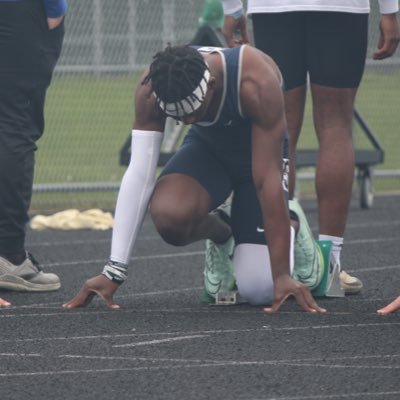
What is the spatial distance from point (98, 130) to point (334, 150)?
37.4 feet

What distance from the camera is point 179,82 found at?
5.10 meters

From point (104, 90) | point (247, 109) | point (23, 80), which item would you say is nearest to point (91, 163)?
point (104, 90)

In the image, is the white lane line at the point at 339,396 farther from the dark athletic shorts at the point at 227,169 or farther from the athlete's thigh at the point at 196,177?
the dark athletic shorts at the point at 227,169

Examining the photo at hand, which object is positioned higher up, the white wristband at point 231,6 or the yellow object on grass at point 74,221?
the white wristband at point 231,6

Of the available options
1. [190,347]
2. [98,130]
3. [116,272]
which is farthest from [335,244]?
[98,130]

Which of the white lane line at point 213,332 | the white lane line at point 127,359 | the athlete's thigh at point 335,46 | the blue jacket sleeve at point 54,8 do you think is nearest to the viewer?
the white lane line at point 127,359

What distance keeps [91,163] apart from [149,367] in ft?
27.8

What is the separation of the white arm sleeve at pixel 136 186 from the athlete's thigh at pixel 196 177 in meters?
0.16

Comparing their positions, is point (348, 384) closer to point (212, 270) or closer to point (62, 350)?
point (62, 350)

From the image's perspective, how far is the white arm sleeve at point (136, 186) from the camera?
18.1 feet

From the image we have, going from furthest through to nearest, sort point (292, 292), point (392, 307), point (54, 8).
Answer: point (54, 8)
point (392, 307)
point (292, 292)

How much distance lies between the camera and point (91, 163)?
1282cm

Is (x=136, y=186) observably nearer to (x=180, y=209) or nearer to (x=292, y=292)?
(x=180, y=209)

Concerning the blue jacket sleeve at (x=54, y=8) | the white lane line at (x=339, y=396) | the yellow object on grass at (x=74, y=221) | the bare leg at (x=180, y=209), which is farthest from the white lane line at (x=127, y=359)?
the yellow object on grass at (x=74, y=221)
